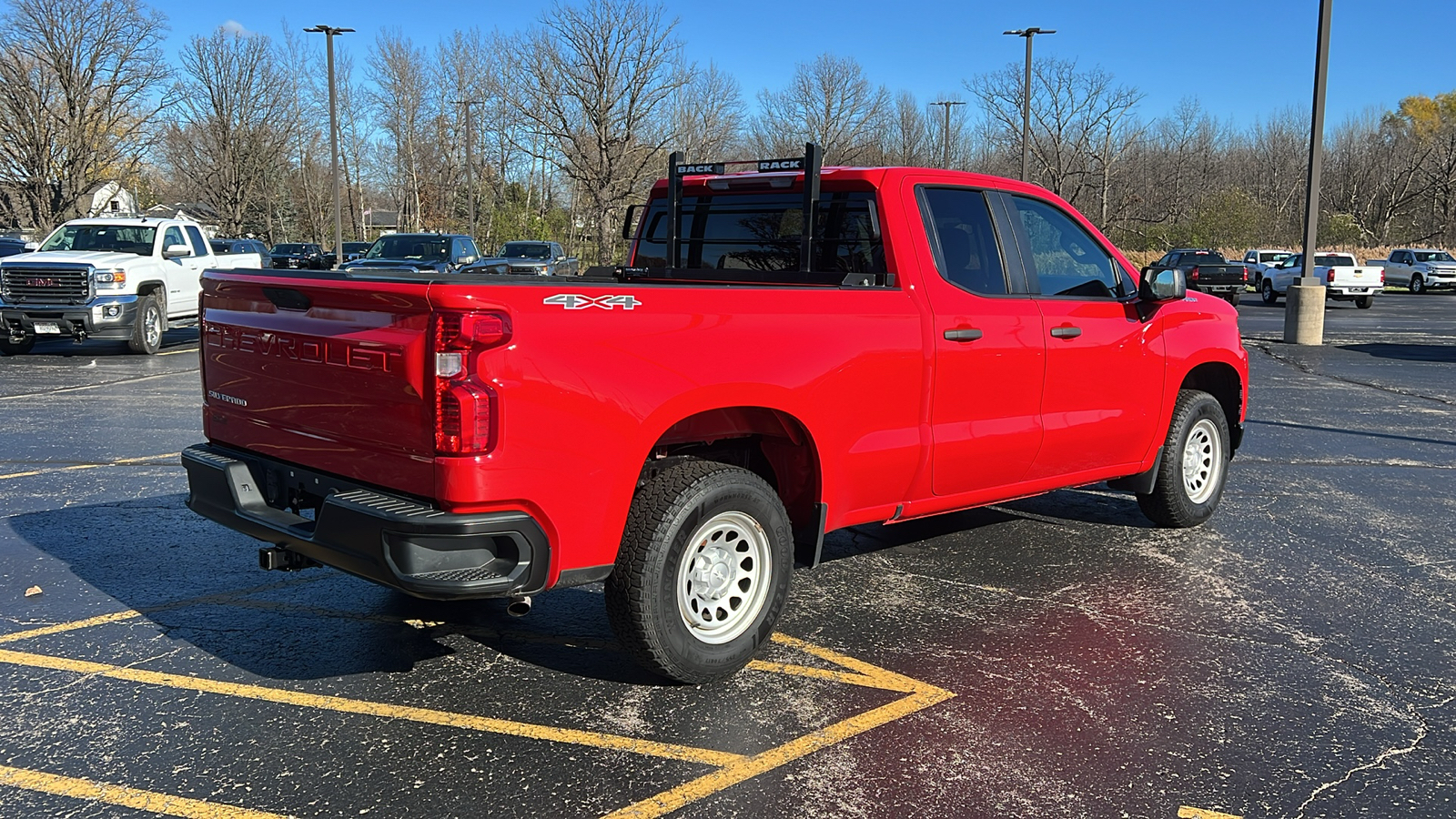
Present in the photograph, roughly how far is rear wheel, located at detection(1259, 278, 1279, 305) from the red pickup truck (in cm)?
3294

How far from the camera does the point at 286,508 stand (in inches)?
172

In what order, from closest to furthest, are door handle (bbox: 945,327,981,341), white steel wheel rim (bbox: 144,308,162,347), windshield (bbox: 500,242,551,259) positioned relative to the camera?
door handle (bbox: 945,327,981,341)
white steel wheel rim (bbox: 144,308,162,347)
windshield (bbox: 500,242,551,259)

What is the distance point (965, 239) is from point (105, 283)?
1453cm

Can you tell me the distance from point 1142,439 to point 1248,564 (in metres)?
0.85

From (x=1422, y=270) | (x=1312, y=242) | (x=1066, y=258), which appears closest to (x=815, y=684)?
(x=1066, y=258)

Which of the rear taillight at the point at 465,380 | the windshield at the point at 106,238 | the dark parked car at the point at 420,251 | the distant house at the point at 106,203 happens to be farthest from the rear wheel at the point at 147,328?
the rear taillight at the point at 465,380

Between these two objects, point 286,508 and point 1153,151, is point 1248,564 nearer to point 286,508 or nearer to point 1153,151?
point 286,508

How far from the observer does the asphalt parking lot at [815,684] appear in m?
3.52

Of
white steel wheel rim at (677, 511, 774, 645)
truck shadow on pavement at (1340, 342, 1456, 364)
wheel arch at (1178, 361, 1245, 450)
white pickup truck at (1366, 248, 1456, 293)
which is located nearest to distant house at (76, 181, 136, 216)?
truck shadow on pavement at (1340, 342, 1456, 364)

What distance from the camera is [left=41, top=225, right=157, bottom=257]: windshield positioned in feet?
55.7

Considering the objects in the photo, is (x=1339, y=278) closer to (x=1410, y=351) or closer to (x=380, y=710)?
(x=1410, y=351)

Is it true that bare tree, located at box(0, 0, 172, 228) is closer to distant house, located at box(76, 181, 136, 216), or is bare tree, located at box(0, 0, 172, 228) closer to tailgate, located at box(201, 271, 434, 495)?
distant house, located at box(76, 181, 136, 216)

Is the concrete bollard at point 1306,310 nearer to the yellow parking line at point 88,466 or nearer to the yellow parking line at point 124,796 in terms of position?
the yellow parking line at point 88,466

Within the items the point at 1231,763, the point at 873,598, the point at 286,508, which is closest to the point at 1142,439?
the point at 873,598
